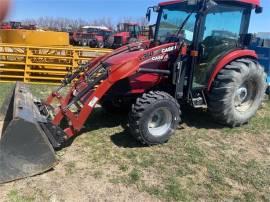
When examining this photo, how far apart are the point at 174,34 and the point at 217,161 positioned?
2.21 m

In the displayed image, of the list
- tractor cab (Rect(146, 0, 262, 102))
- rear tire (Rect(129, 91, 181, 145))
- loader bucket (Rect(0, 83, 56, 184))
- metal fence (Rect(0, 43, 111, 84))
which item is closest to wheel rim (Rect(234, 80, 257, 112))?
tractor cab (Rect(146, 0, 262, 102))

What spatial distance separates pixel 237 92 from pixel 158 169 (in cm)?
237

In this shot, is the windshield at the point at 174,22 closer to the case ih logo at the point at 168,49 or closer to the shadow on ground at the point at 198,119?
the case ih logo at the point at 168,49

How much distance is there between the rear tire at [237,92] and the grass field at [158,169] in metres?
0.26

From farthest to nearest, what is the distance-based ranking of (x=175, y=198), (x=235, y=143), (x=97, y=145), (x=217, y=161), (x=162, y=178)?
(x=235, y=143) < (x=97, y=145) < (x=217, y=161) < (x=162, y=178) < (x=175, y=198)

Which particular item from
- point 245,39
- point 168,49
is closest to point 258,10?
point 245,39

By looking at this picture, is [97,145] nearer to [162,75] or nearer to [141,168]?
[141,168]

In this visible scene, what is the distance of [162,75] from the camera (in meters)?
5.36

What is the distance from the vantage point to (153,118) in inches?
193

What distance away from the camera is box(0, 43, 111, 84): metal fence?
9352 millimetres

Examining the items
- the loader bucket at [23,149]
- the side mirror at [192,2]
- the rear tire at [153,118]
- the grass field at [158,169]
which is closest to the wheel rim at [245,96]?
the grass field at [158,169]

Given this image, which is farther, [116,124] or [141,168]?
[116,124]

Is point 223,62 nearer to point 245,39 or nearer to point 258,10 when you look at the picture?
point 245,39


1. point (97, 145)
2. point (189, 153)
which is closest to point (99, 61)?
point (97, 145)
